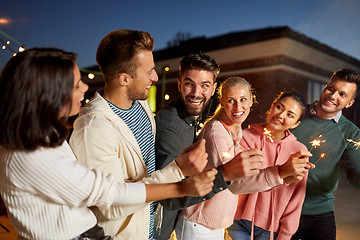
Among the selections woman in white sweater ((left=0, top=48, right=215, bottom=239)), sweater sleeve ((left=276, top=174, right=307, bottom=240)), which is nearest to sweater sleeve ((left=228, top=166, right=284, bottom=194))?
sweater sleeve ((left=276, top=174, right=307, bottom=240))

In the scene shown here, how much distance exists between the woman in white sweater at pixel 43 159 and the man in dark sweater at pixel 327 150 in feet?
4.89

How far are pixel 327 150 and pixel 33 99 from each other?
191 cm

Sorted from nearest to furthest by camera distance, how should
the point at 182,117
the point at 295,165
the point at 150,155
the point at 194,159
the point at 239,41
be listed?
the point at 194,159 < the point at 295,165 < the point at 150,155 < the point at 182,117 < the point at 239,41

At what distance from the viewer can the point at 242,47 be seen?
857 centimetres

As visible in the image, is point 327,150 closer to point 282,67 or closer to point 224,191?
point 224,191

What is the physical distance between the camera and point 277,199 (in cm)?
194

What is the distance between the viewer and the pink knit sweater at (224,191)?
60.1 inches

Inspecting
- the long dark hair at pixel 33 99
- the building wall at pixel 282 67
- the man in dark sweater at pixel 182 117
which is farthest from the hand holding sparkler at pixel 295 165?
the building wall at pixel 282 67

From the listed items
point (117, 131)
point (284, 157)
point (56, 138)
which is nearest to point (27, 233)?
point (56, 138)

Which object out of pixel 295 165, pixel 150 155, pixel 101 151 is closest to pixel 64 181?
pixel 101 151

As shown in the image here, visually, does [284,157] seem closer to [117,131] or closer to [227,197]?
[227,197]

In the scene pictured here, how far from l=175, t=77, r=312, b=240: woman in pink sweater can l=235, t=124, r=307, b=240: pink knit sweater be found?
0.63 feet

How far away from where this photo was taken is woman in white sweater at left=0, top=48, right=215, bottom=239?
38.1 inches

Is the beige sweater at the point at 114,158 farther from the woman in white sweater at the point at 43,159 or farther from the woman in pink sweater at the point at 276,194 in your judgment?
the woman in pink sweater at the point at 276,194
